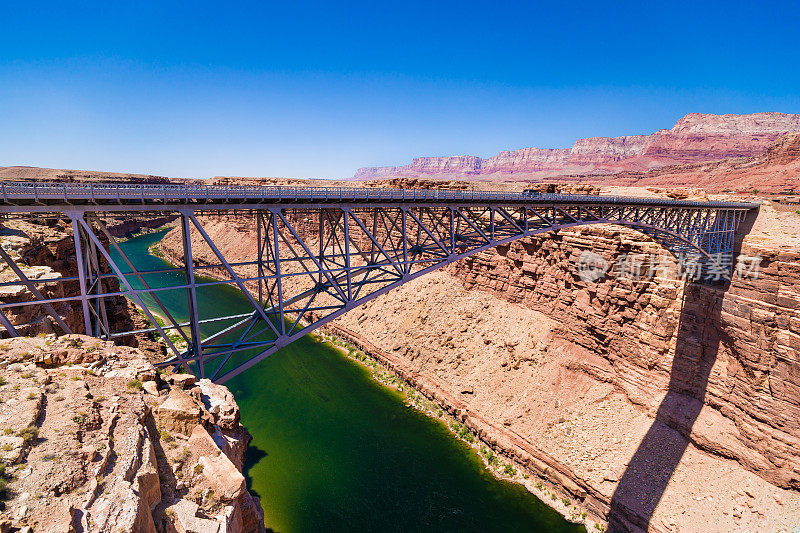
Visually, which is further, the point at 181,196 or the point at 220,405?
the point at 181,196

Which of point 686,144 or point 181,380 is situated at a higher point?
point 686,144

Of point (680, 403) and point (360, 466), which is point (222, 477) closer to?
point (360, 466)

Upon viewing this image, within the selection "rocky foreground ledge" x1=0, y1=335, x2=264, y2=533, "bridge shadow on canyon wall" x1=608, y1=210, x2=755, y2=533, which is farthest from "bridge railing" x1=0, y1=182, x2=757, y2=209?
"bridge shadow on canyon wall" x1=608, y1=210, x2=755, y2=533

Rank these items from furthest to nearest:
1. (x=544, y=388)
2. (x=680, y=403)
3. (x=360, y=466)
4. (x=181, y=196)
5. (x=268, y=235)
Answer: (x=544, y=388) → (x=360, y=466) → (x=680, y=403) → (x=268, y=235) → (x=181, y=196)

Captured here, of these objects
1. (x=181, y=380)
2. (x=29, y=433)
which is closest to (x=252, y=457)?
(x=181, y=380)

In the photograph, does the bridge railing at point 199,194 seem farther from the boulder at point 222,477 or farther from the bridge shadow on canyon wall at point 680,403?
the bridge shadow on canyon wall at point 680,403

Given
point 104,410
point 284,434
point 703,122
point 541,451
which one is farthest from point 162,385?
point 703,122

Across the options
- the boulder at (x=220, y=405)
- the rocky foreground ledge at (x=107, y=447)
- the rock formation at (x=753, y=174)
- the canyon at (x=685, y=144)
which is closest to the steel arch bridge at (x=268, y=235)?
the boulder at (x=220, y=405)
